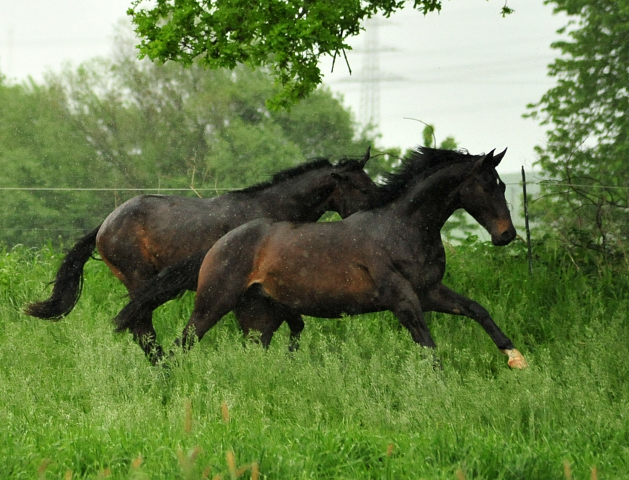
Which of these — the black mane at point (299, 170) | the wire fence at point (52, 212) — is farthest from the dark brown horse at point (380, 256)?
the wire fence at point (52, 212)

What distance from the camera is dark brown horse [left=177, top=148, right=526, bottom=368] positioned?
642 cm

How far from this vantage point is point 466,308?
6578 millimetres

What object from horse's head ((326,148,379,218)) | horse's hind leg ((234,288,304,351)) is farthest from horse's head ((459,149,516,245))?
horse's hind leg ((234,288,304,351))

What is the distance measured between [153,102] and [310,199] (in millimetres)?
22871

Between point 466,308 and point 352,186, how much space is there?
1.45 meters

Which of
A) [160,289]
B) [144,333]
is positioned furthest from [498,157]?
[144,333]

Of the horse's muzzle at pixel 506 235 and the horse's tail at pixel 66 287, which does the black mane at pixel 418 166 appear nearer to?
the horse's muzzle at pixel 506 235

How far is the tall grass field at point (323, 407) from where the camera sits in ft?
13.1

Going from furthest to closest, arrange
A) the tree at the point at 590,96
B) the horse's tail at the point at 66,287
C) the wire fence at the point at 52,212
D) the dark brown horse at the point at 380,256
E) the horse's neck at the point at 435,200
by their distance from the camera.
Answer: the wire fence at the point at 52,212, the tree at the point at 590,96, the horse's tail at the point at 66,287, the horse's neck at the point at 435,200, the dark brown horse at the point at 380,256

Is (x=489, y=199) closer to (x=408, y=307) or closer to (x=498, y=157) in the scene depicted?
(x=498, y=157)

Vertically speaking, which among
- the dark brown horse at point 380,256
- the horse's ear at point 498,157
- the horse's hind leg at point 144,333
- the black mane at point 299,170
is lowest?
the horse's hind leg at point 144,333

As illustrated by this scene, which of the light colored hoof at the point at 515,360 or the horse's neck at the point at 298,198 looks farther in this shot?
the horse's neck at the point at 298,198

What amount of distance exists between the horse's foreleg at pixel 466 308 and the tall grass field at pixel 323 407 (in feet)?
0.88

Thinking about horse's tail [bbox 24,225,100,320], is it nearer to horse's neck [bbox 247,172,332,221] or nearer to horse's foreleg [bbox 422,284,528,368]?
horse's neck [bbox 247,172,332,221]
